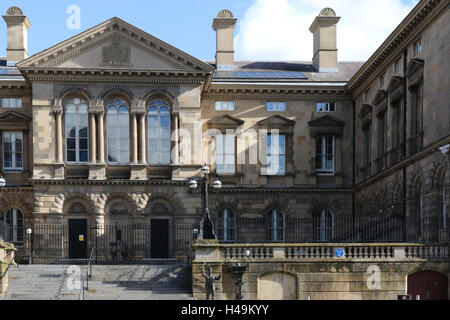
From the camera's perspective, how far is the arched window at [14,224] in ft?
167

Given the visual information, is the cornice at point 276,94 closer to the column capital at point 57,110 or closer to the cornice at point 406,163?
the cornice at point 406,163

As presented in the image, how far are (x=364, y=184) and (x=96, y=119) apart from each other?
16360 mm

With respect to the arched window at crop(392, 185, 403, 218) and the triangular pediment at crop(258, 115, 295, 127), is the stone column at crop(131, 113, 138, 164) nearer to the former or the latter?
the triangular pediment at crop(258, 115, 295, 127)

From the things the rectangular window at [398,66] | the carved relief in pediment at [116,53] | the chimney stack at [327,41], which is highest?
the chimney stack at [327,41]

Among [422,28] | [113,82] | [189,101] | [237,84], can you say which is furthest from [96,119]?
[422,28]

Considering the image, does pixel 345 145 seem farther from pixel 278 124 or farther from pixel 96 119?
pixel 96 119

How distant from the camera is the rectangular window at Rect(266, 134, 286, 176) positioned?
173 ft

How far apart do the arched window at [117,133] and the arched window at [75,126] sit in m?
1.37

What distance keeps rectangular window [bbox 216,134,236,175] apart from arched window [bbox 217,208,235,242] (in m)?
2.56

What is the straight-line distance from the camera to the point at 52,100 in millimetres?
48781

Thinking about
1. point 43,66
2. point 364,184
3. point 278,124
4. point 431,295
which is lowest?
point 431,295

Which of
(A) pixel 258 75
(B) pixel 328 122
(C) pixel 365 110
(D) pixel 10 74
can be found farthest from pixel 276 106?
(D) pixel 10 74

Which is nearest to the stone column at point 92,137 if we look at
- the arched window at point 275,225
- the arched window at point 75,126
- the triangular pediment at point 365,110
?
the arched window at point 75,126

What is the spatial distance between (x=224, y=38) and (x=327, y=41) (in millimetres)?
7003
